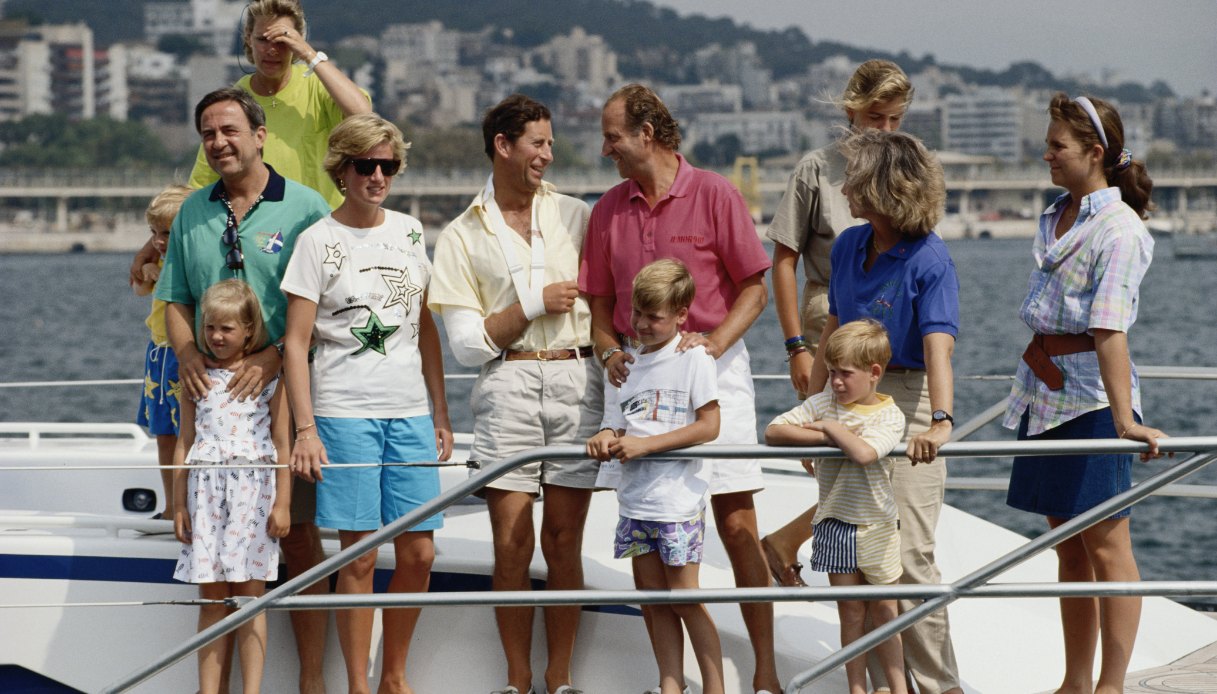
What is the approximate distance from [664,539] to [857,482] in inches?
22.8

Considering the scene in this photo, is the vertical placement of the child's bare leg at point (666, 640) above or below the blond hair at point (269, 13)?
below

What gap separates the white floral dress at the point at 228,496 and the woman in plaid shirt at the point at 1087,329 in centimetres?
229

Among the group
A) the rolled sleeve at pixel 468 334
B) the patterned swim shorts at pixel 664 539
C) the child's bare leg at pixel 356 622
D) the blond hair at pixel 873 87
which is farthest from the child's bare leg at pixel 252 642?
the blond hair at pixel 873 87

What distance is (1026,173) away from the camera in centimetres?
12975

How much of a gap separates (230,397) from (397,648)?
3.16ft

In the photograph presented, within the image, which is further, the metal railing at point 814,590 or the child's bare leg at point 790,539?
the child's bare leg at point 790,539

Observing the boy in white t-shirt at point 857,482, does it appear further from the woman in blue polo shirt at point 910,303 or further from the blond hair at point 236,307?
the blond hair at point 236,307

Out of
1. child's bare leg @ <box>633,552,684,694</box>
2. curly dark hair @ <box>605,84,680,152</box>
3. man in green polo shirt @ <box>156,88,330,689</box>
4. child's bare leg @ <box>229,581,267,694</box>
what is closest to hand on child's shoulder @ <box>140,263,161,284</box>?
man in green polo shirt @ <box>156,88,330,689</box>

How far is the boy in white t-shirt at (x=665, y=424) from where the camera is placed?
4441 mm

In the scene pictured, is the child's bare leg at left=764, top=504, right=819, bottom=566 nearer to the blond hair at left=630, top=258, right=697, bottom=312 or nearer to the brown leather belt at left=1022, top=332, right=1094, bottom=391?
the brown leather belt at left=1022, top=332, right=1094, bottom=391

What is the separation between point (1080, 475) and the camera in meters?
4.47

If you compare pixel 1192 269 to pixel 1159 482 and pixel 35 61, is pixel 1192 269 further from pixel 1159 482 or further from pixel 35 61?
pixel 35 61

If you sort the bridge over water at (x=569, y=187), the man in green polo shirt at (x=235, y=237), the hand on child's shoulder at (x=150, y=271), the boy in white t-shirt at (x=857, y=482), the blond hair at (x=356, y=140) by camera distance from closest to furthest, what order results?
the boy in white t-shirt at (x=857, y=482) → the blond hair at (x=356, y=140) → the man in green polo shirt at (x=235, y=237) → the hand on child's shoulder at (x=150, y=271) → the bridge over water at (x=569, y=187)

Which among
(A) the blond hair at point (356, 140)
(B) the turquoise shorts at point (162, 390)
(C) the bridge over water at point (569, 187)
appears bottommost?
(C) the bridge over water at point (569, 187)
